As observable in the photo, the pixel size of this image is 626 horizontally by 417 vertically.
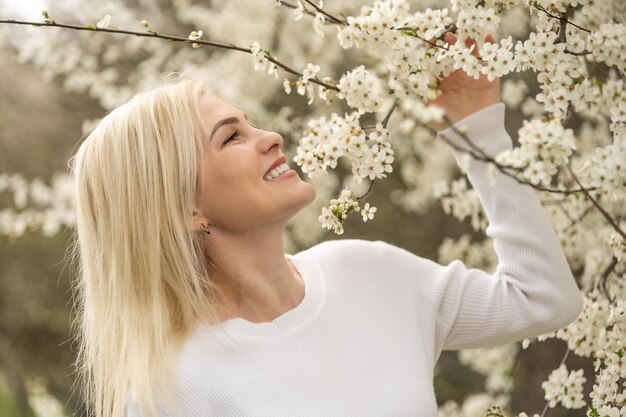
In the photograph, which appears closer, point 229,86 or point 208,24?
point 229,86

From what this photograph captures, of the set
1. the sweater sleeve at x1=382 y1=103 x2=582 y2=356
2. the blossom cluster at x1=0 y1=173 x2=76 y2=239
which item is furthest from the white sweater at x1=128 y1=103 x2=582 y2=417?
A: the blossom cluster at x1=0 y1=173 x2=76 y2=239

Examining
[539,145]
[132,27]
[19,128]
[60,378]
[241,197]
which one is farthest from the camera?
[19,128]

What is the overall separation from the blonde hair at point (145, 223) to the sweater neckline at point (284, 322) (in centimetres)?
5

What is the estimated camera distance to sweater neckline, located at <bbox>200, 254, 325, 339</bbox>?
82.8 inches

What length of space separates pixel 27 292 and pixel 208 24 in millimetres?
3674

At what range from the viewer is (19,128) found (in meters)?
8.09

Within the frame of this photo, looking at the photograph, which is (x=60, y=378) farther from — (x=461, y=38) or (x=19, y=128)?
(x=461, y=38)

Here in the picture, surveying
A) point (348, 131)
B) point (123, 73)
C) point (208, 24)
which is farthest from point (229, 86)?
point (348, 131)

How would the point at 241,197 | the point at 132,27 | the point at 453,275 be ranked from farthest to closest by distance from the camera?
the point at 132,27, the point at 453,275, the point at 241,197

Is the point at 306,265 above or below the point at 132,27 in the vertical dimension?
below

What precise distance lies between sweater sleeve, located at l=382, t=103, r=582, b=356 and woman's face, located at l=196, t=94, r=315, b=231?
1.36 feet

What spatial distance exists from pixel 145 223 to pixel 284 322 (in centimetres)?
44

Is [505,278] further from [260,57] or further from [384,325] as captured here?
[260,57]

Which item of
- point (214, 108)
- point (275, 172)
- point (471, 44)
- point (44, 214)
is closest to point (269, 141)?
point (275, 172)
